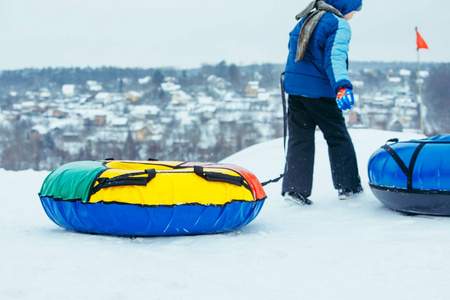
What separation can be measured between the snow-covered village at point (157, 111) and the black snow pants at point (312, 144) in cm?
4014

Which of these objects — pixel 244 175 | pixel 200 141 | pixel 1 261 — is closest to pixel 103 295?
pixel 1 261

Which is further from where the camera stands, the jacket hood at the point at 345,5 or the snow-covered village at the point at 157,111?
the snow-covered village at the point at 157,111

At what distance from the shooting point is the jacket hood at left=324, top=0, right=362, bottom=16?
3.16 m

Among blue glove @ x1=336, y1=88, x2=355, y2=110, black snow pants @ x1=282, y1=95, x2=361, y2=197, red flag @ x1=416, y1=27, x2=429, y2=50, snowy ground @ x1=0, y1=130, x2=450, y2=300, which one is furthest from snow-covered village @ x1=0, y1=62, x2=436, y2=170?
snowy ground @ x1=0, y1=130, x2=450, y2=300

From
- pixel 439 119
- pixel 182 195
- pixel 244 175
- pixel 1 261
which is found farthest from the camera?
pixel 439 119

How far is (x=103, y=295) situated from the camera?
1.46 m

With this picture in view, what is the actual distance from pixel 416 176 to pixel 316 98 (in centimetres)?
84

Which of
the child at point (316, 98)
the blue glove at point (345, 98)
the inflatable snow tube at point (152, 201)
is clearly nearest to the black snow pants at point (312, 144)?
the child at point (316, 98)

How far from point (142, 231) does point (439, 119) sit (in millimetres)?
44010

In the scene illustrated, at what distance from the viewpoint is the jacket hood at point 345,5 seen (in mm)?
3160

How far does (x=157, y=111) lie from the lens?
197 ft

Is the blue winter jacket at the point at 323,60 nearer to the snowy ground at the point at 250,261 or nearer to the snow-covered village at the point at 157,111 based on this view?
the snowy ground at the point at 250,261

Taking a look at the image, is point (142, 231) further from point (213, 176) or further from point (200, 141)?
point (200, 141)

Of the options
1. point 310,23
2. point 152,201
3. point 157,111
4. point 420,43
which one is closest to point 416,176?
point 310,23
